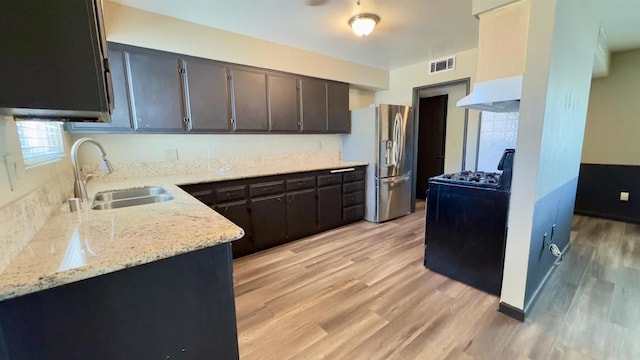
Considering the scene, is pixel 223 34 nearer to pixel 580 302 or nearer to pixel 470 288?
pixel 470 288

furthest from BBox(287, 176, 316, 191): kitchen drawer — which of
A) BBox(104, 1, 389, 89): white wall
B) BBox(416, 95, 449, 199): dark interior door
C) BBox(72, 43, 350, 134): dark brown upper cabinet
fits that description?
BBox(416, 95, 449, 199): dark interior door

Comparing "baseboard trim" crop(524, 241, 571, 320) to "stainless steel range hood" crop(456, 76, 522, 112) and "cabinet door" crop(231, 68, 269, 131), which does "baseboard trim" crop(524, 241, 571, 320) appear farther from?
"cabinet door" crop(231, 68, 269, 131)

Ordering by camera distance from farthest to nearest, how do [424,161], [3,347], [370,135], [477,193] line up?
[424,161] < [370,135] < [477,193] < [3,347]

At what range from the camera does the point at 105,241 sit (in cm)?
101

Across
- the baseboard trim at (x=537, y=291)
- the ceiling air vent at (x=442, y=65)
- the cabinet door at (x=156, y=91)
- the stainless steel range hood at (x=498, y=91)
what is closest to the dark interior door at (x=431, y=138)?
the ceiling air vent at (x=442, y=65)

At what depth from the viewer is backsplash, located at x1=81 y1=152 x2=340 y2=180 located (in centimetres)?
268

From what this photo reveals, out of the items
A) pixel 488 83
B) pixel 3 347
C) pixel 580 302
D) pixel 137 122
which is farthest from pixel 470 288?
pixel 137 122

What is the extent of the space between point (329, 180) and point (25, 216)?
9.56ft

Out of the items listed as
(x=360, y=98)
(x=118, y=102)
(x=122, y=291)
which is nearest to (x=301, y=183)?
(x=118, y=102)

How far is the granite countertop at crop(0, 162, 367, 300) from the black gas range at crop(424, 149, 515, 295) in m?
1.95

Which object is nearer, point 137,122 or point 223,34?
point 137,122

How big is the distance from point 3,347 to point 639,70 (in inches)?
248

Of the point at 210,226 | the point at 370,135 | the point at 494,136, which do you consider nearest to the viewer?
the point at 210,226

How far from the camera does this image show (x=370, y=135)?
3889 millimetres
